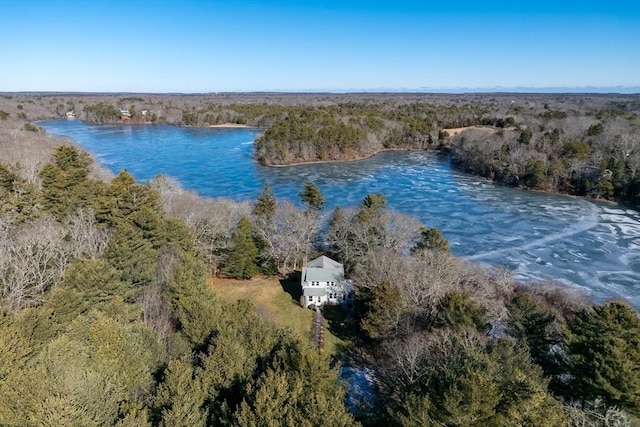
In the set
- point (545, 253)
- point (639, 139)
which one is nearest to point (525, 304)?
point (545, 253)

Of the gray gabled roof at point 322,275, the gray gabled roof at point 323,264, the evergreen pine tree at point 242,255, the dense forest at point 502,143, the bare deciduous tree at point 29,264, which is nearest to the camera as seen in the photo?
the bare deciduous tree at point 29,264

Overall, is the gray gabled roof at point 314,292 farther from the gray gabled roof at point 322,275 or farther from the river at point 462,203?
the river at point 462,203

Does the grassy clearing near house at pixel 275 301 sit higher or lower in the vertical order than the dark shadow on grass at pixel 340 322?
higher

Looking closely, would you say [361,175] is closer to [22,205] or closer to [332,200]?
[332,200]

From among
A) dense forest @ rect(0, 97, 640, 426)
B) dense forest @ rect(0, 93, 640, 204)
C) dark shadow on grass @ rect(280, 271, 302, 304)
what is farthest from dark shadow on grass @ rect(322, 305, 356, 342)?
dense forest @ rect(0, 93, 640, 204)

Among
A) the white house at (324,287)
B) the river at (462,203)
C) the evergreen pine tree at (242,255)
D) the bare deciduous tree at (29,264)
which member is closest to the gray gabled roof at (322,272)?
the white house at (324,287)

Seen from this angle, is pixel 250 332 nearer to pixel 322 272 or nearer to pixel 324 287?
pixel 324 287

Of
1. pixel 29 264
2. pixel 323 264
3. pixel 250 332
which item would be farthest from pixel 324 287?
pixel 29 264
